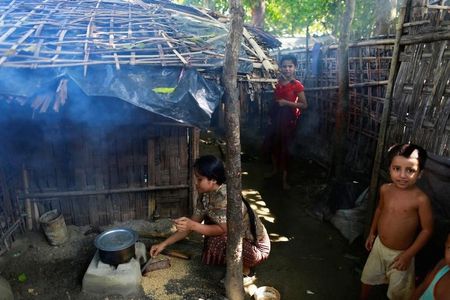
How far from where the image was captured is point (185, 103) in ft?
12.3

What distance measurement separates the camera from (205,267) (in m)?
4.42

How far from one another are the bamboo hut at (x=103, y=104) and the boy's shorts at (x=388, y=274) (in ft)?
8.05

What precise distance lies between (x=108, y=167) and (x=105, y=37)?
2.05 meters

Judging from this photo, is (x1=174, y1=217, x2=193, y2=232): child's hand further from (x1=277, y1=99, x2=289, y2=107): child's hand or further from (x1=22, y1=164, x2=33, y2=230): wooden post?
(x1=277, y1=99, x2=289, y2=107): child's hand

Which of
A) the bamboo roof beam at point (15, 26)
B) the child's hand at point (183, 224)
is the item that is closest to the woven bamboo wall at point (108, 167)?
the bamboo roof beam at point (15, 26)

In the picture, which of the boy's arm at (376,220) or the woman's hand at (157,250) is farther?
the woman's hand at (157,250)

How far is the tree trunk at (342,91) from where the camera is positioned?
5.99 m

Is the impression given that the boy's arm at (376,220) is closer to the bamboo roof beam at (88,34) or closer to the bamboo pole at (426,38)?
the bamboo pole at (426,38)

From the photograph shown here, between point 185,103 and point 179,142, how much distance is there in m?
1.62

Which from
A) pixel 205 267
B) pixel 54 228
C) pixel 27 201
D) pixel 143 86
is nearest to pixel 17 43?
pixel 143 86

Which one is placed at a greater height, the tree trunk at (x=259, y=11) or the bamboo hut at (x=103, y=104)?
the tree trunk at (x=259, y=11)

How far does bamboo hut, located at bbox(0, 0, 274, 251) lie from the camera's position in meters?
3.66

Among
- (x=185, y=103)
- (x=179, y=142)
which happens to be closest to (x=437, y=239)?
(x=185, y=103)

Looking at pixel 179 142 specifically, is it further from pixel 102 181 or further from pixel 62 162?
pixel 62 162
